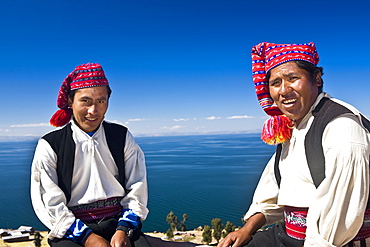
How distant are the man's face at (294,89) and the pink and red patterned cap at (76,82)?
115 cm

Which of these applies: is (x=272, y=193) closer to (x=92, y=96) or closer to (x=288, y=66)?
(x=288, y=66)

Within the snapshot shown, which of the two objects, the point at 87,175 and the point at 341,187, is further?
the point at 87,175

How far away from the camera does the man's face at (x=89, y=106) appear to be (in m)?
2.29

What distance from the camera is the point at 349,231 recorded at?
5.22ft

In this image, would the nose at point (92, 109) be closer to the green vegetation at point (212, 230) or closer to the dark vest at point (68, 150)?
the dark vest at point (68, 150)

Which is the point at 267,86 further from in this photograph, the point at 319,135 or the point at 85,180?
the point at 85,180

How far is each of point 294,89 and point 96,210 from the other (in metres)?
1.46

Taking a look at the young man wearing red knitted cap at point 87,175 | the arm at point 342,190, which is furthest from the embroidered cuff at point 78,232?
the arm at point 342,190

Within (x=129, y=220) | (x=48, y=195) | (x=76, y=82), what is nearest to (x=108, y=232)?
(x=129, y=220)

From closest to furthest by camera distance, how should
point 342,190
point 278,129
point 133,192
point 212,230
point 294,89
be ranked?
1. point 342,190
2. point 294,89
3. point 278,129
4. point 133,192
5. point 212,230

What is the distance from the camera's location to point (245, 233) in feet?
7.15

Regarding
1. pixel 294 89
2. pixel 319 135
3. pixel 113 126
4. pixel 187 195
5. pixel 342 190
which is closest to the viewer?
pixel 342 190

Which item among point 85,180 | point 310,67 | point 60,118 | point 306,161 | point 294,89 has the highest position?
point 310,67

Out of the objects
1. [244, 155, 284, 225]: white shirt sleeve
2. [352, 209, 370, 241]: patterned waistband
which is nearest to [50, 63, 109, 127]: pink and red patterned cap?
[244, 155, 284, 225]: white shirt sleeve
